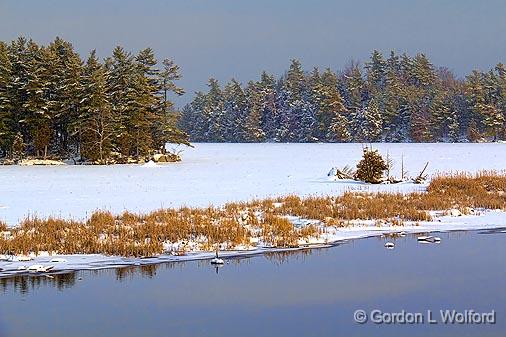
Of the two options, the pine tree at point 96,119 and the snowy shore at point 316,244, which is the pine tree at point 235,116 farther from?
the snowy shore at point 316,244

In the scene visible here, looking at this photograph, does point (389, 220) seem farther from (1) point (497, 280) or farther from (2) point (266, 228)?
(1) point (497, 280)

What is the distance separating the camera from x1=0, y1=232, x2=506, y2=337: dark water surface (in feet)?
36.1

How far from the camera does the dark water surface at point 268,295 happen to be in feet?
36.1

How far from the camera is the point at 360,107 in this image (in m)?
133

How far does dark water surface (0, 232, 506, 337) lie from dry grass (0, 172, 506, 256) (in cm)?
200

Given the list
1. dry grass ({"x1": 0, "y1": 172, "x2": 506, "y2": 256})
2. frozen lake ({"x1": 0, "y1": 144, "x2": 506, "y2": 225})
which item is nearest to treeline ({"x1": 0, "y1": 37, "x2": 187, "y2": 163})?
frozen lake ({"x1": 0, "y1": 144, "x2": 506, "y2": 225})

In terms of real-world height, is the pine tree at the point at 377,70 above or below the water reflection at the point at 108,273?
above

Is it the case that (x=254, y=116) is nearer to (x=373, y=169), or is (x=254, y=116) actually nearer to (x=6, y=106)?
(x=6, y=106)

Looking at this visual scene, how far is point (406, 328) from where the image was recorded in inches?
427

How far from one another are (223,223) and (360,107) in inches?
4584

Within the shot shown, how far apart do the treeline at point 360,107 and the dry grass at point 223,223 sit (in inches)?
3537

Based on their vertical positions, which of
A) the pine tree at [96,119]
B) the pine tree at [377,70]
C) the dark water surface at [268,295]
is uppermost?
the pine tree at [377,70]

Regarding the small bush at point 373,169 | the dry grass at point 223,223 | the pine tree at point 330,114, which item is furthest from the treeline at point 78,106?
the pine tree at point 330,114

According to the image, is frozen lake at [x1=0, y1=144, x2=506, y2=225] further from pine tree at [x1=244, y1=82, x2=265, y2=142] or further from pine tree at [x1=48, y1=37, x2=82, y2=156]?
pine tree at [x1=244, y1=82, x2=265, y2=142]
